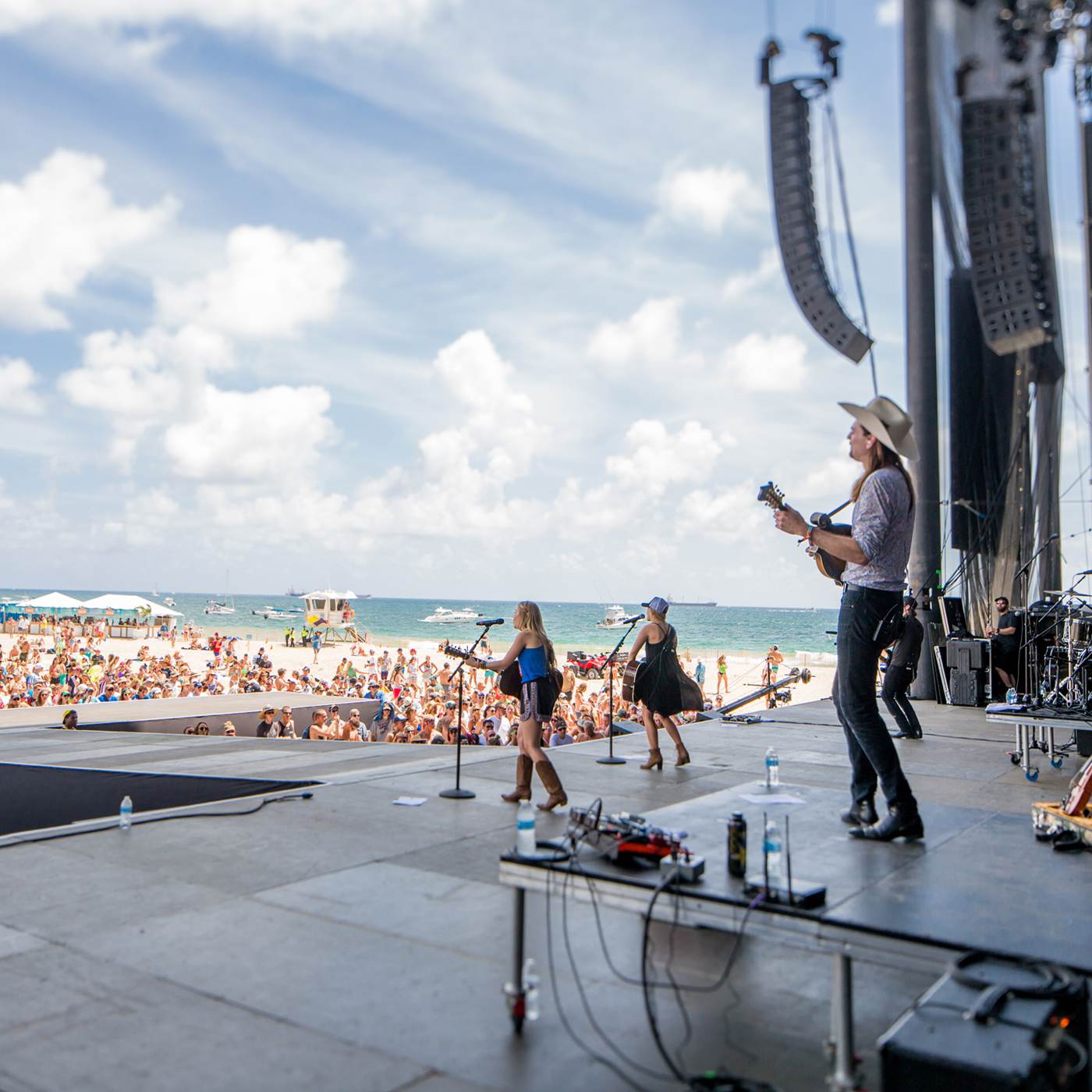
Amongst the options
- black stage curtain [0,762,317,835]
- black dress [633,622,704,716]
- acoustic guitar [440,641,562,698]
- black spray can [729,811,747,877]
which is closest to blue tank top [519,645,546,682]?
acoustic guitar [440,641,562,698]

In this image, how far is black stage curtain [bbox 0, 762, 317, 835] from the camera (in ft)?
26.2

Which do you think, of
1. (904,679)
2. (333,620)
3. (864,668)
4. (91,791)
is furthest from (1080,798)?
(333,620)

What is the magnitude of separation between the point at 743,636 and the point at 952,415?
256 ft

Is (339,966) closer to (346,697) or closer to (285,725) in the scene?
(285,725)

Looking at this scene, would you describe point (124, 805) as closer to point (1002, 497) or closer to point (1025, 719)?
point (1025, 719)

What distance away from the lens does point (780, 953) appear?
3943 millimetres

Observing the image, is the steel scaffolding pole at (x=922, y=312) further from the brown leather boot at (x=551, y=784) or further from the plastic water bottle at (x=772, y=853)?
the plastic water bottle at (x=772, y=853)

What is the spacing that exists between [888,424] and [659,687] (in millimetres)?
4850

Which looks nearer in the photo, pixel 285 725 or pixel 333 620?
pixel 285 725

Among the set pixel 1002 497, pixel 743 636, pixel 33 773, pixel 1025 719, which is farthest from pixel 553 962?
pixel 743 636

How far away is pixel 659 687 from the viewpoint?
853 cm

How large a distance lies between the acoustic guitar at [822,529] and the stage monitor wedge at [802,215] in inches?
486

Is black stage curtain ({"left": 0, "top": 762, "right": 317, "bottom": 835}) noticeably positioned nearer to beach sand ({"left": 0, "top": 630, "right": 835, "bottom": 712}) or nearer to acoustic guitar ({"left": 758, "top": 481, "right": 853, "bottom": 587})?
acoustic guitar ({"left": 758, "top": 481, "right": 853, "bottom": 587})

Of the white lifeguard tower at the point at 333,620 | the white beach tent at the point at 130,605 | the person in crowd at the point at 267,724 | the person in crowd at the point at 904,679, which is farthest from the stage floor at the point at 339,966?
the white lifeguard tower at the point at 333,620
